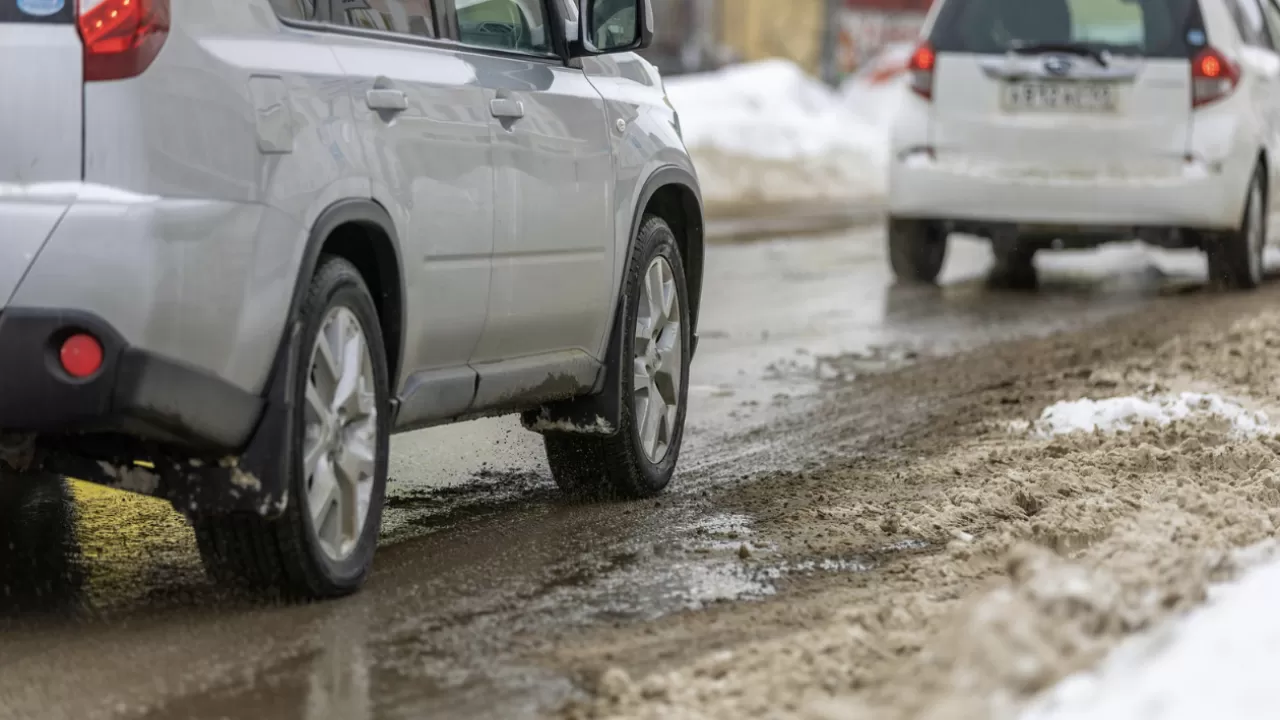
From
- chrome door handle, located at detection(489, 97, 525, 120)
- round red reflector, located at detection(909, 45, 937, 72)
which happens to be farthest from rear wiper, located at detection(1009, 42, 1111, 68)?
chrome door handle, located at detection(489, 97, 525, 120)

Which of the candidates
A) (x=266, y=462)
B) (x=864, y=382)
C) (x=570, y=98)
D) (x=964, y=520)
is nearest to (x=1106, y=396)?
(x=864, y=382)

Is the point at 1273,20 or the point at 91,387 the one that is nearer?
the point at 91,387

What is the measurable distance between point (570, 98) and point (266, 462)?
71.0 inches

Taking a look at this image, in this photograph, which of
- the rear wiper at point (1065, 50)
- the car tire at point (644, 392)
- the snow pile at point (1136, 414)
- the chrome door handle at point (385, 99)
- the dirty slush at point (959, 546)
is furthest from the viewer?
the rear wiper at point (1065, 50)

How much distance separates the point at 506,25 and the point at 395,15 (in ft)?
2.25

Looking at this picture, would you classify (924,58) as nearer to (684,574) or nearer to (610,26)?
(610,26)

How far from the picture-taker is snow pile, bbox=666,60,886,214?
78.2 ft

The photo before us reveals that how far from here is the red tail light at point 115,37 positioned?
4305 mm

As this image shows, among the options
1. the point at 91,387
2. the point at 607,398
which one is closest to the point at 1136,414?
the point at 607,398

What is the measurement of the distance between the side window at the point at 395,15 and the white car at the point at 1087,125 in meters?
7.85

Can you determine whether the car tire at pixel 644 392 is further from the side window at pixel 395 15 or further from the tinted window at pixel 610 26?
the side window at pixel 395 15

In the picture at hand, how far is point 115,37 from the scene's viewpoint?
4309 mm

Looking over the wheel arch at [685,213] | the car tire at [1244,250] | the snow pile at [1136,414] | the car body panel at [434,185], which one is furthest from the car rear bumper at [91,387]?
the car tire at [1244,250]

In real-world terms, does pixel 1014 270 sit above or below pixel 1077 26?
below
